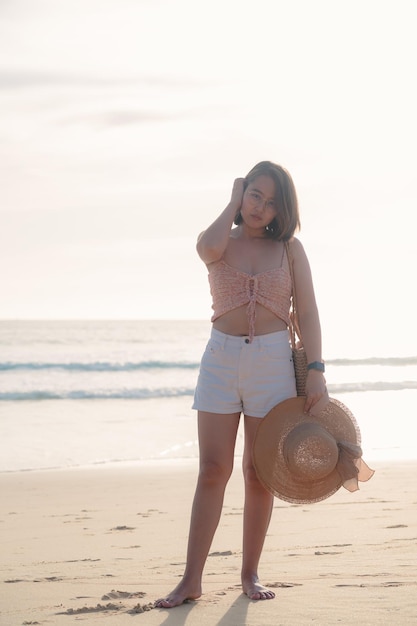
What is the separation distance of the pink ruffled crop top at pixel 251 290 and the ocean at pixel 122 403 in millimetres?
6599

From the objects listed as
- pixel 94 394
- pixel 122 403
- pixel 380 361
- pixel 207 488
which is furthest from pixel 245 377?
pixel 380 361

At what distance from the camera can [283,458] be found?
414 cm

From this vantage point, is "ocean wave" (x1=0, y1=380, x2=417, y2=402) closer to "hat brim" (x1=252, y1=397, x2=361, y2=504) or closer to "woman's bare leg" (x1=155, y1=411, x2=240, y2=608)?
"woman's bare leg" (x1=155, y1=411, x2=240, y2=608)

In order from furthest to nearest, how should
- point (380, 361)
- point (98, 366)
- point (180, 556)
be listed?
1. point (380, 361)
2. point (98, 366)
3. point (180, 556)

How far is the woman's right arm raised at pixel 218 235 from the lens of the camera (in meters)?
4.24

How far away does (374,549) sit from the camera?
530cm

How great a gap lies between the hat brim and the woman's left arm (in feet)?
0.22

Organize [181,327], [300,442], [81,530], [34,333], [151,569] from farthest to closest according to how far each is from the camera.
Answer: [181,327], [34,333], [81,530], [151,569], [300,442]

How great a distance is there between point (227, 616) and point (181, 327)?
208 feet

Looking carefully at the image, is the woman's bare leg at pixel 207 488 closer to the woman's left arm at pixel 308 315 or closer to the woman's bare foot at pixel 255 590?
the woman's bare foot at pixel 255 590

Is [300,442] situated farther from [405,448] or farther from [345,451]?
[405,448]

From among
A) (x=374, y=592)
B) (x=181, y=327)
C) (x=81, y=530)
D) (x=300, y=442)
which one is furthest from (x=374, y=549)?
(x=181, y=327)

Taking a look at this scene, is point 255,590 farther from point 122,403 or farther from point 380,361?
point 380,361

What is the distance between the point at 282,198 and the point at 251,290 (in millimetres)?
457
